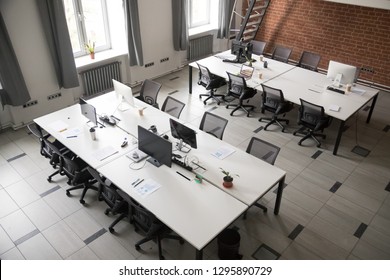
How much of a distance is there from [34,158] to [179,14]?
17.0ft

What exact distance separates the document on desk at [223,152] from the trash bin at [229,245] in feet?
3.51

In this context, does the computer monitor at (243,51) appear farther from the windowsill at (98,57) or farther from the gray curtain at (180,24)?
the windowsill at (98,57)

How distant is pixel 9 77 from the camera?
21.6ft

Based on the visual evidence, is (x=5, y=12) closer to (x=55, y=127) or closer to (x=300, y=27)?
(x=55, y=127)

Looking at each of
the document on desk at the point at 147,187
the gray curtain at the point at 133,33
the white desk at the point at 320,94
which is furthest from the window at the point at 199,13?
the document on desk at the point at 147,187

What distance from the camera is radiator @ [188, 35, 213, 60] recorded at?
10.1 metres

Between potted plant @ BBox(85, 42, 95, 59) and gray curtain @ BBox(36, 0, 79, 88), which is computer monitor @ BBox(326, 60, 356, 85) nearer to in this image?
potted plant @ BBox(85, 42, 95, 59)

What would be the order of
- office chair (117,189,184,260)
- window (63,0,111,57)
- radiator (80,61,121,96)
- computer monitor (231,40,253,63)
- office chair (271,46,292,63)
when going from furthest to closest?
office chair (271,46,292,63) < computer monitor (231,40,253,63) < radiator (80,61,121,96) < window (63,0,111,57) < office chair (117,189,184,260)

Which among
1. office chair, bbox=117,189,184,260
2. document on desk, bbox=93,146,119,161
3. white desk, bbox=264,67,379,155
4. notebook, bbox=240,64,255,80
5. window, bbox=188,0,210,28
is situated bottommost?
office chair, bbox=117,189,184,260

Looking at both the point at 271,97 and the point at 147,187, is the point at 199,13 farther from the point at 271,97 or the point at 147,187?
the point at 147,187

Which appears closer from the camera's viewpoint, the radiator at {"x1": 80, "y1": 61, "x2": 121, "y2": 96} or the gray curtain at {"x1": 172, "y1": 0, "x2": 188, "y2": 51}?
the radiator at {"x1": 80, "y1": 61, "x2": 121, "y2": 96}

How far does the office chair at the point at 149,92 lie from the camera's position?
6.73 m

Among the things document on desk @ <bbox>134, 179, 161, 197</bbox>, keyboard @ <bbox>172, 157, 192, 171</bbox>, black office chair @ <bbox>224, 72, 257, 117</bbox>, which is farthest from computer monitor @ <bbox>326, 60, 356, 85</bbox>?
document on desk @ <bbox>134, 179, 161, 197</bbox>

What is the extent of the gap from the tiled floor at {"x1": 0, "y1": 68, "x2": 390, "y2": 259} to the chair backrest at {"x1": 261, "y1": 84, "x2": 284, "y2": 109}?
26.5 inches
